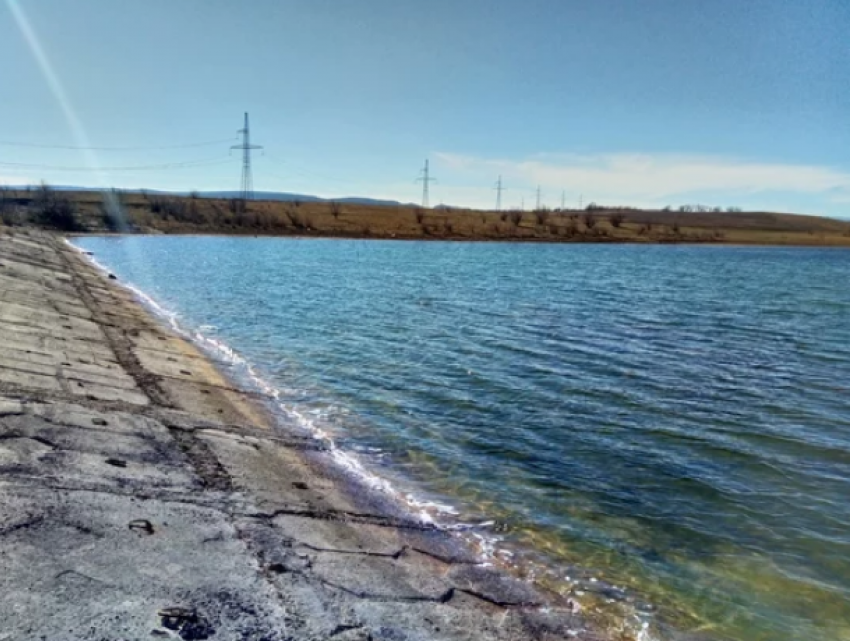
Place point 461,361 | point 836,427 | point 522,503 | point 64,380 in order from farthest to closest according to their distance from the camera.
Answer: point 461,361
point 836,427
point 64,380
point 522,503

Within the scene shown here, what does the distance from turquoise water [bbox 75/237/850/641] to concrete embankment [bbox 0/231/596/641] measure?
123cm

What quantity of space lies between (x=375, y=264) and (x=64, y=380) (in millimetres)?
45333

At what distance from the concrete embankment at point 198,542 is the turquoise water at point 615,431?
1.23 metres

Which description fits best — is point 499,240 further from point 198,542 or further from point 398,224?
point 198,542

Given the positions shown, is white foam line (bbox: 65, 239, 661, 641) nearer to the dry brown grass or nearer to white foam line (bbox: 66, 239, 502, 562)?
white foam line (bbox: 66, 239, 502, 562)

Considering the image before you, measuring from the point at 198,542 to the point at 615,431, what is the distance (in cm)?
821

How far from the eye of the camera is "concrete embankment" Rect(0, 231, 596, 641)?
4.36 meters

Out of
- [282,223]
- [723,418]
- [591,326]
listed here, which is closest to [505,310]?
[591,326]

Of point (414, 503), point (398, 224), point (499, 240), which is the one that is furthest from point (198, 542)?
point (398, 224)

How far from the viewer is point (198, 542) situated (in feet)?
18.0

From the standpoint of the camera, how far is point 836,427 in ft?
39.1

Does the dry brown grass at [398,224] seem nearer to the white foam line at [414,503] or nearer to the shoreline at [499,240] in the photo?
the shoreline at [499,240]

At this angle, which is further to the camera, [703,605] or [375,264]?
[375,264]

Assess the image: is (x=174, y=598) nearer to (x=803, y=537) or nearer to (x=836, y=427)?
(x=803, y=537)
